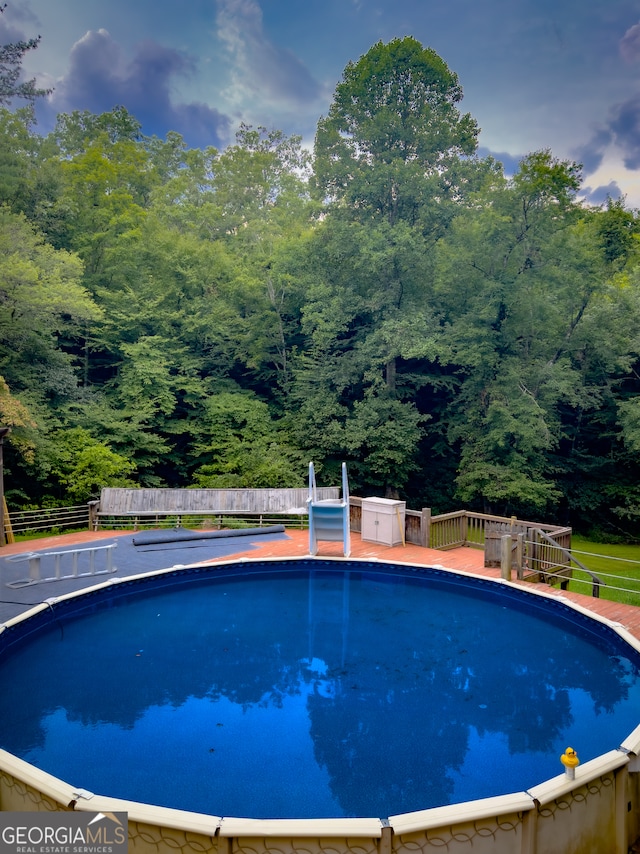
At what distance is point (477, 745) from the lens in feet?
17.6

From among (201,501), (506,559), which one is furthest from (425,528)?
(201,501)

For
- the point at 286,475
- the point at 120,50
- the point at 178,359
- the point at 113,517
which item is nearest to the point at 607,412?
the point at 286,475

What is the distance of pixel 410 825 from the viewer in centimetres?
321

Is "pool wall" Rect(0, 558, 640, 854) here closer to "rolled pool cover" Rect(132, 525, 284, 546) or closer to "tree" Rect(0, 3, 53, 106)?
"rolled pool cover" Rect(132, 525, 284, 546)

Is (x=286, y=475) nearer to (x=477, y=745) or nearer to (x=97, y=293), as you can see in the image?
(x=97, y=293)

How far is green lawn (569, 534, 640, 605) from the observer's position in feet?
31.4

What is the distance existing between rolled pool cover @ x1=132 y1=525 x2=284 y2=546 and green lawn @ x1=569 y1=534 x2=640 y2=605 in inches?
270

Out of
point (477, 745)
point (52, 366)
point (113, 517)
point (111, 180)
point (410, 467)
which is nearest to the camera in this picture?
point (477, 745)

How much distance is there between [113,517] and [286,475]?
486 cm

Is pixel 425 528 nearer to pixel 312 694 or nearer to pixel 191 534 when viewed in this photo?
pixel 191 534

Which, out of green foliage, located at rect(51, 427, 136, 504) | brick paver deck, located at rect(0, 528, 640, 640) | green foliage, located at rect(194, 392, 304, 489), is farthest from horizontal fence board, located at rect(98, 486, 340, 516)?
green foliage, located at rect(194, 392, 304, 489)

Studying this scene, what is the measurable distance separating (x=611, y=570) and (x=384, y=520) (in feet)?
20.3

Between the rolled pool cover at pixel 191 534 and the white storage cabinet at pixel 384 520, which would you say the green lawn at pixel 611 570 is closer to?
the white storage cabinet at pixel 384 520

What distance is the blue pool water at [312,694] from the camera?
4.79 meters
